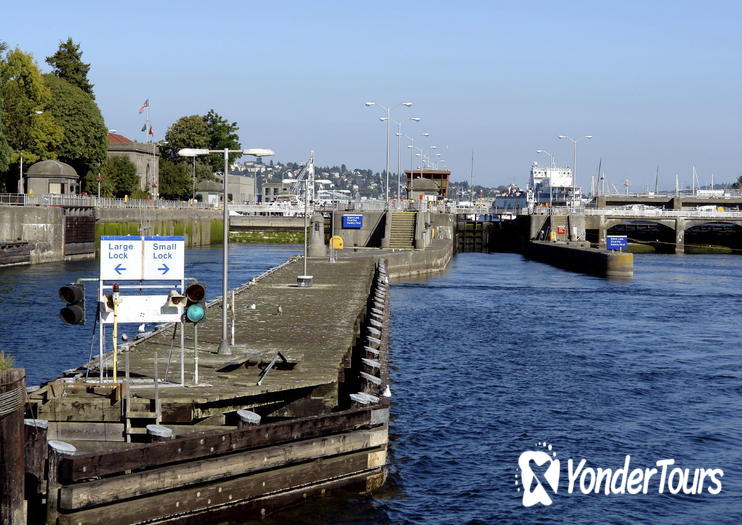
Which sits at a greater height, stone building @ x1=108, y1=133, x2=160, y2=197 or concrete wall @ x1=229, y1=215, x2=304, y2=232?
stone building @ x1=108, y1=133, x2=160, y2=197

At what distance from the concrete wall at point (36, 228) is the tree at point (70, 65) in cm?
4748

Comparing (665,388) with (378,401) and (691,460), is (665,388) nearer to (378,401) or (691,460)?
(691,460)

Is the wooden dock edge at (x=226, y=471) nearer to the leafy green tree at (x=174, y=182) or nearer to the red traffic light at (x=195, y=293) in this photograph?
the red traffic light at (x=195, y=293)

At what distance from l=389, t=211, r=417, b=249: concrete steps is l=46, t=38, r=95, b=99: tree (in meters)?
50.6

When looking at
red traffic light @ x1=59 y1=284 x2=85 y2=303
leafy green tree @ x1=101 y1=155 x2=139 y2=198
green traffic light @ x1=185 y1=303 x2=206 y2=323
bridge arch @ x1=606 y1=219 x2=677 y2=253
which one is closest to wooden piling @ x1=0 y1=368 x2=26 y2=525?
red traffic light @ x1=59 y1=284 x2=85 y2=303

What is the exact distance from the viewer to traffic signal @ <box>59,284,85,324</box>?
714 inches

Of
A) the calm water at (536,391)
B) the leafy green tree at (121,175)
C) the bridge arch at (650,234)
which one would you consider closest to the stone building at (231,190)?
the leafy green tree at (121,175)

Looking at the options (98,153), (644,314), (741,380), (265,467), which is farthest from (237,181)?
(265,467)

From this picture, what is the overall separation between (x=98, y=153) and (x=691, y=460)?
93.7 meters

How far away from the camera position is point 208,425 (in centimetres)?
1916

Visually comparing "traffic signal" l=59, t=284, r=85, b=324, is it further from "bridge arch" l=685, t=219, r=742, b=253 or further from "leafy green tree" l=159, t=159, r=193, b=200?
"leafy green tree" l=159, t=159, r=193, b=200

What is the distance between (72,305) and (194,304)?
236 cm

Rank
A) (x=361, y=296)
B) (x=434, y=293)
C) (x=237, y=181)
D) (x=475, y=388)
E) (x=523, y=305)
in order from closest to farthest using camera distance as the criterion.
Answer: (x=475, y=388), (x=361, y=296), (x=523, y=305), (x=434, y=293), (x=237, y=181)

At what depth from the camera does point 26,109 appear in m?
93.8
